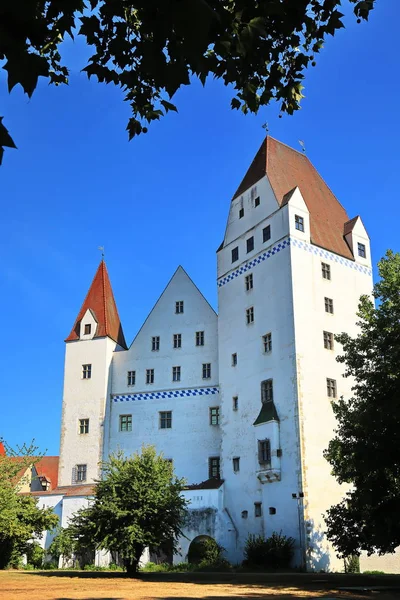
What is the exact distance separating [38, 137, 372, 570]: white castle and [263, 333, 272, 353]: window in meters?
0.12

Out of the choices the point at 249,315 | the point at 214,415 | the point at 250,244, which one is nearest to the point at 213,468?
the point at 214,415

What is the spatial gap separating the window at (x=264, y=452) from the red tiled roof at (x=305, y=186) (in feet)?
38.6

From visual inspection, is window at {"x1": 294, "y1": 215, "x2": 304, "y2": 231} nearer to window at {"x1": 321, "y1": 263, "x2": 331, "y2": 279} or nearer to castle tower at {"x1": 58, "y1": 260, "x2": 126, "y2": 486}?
window at {"x1": 321, "y1": 263, "x2": 331, "y2": 279}

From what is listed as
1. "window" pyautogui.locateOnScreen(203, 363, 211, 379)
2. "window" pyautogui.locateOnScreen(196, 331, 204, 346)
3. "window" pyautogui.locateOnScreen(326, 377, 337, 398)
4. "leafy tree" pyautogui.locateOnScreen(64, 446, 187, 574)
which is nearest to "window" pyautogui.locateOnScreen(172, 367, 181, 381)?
"window" pyautogui.locateOnScreen(203, 363, 211, 379)

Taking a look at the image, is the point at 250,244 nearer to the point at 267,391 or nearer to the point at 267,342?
the point at 267,342

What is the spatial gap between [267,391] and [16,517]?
14406mm

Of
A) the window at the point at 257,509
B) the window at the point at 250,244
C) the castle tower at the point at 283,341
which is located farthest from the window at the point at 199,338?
the window at the point at 257,509

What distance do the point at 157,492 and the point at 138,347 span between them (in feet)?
55.7

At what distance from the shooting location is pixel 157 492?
27141 mm

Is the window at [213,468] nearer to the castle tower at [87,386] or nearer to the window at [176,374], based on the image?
the window at [176,374]

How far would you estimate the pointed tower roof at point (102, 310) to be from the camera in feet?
144

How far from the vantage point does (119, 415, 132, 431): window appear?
41.3m

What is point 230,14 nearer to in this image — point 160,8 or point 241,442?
point 160,8

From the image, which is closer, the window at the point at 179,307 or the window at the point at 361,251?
the window at the point at 361,251
